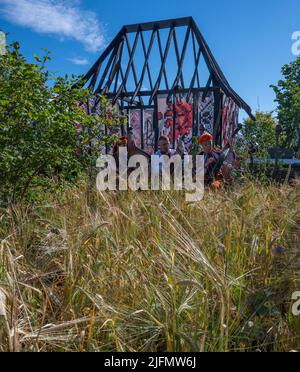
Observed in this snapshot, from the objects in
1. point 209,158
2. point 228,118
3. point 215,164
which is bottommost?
point 215,164

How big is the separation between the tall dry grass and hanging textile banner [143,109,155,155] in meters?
11.8

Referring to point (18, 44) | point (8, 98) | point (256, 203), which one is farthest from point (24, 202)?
point (256, 203)

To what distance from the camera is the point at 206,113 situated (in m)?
12.5

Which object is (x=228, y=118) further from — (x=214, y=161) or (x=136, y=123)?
(x=214, y=161)

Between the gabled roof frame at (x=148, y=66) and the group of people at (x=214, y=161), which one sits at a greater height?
the gabled roof frame at (x=148, y=66)

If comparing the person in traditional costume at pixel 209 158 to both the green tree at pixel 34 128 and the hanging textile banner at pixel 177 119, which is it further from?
the hanging textile banner at pixel 177 119

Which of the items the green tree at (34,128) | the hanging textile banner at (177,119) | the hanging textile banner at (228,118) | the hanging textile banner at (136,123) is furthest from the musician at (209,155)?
the hanging textile banner at (136,123)

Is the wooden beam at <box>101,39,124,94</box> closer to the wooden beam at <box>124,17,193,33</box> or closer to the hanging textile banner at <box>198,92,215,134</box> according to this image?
the wooden beam at <box>124,17,193,33</box>

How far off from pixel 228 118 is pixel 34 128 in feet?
34.5

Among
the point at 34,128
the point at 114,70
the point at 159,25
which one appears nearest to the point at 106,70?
the point at 114,70

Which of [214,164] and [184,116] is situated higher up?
[184,116]

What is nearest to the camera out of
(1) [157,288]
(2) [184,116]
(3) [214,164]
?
(1) [157,288]

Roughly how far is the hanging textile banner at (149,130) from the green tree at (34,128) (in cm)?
1006

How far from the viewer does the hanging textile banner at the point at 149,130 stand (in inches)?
569
